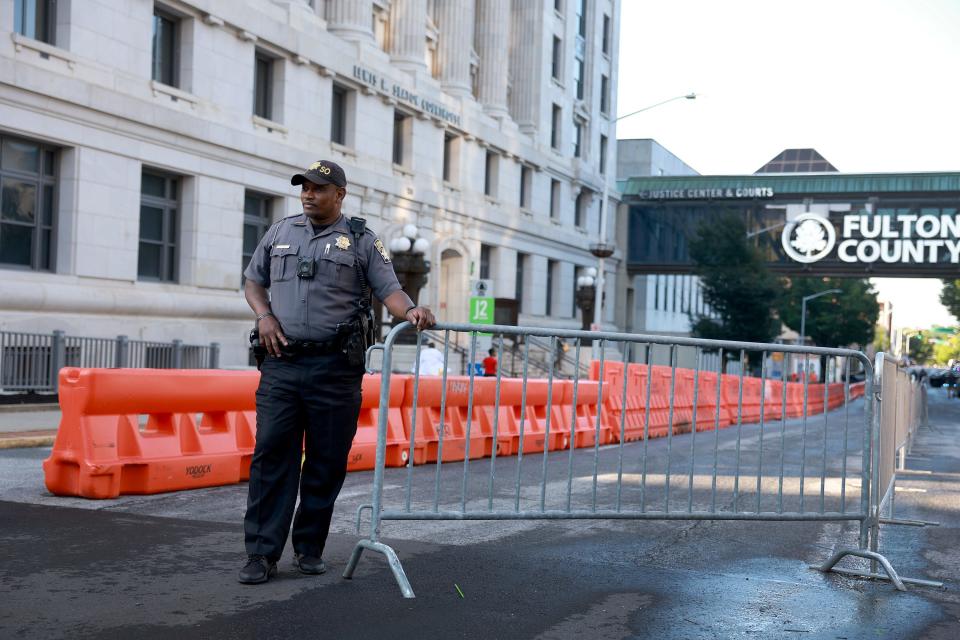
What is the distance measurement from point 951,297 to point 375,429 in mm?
79292

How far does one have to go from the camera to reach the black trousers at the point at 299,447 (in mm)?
5523

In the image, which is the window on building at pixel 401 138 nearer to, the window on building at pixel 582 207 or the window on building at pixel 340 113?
the window on building at pixel 340 113

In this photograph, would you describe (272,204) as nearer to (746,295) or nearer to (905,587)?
(905,587)

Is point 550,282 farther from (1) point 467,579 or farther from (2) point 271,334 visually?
(2) point 271,334

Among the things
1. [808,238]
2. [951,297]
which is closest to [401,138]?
[808,238]

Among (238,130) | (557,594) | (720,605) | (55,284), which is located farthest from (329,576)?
(238,130)

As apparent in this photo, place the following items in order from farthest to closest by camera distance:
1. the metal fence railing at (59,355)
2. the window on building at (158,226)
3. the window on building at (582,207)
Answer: the window on building at (582,207)
the window on building at (158,226)
the metal fence railing at (59,355)

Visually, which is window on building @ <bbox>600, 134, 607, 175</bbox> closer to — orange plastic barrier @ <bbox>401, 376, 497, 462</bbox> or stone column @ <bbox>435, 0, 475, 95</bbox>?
stone column @ <bbox>435, 0, 475, 95</bbox>

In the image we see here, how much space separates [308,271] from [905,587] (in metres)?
3.69

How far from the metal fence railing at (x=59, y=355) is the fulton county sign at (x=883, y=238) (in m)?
43.6

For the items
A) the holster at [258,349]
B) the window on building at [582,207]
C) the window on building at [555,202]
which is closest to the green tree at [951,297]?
the window on building at [582,207]

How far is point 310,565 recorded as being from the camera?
18.6 feet

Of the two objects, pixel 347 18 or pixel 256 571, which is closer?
pixel 256 571

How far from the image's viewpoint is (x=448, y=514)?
579 cm
